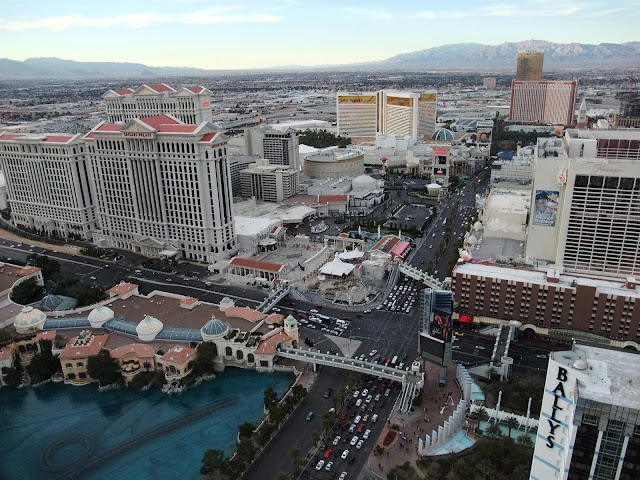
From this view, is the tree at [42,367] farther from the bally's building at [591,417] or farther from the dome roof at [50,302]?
the bally's building at [591,417]

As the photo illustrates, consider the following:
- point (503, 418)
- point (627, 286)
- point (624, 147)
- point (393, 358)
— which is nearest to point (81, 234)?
point (393, 358)

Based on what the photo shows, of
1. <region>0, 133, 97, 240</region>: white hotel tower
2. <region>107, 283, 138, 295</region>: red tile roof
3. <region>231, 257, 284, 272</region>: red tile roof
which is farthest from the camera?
<region>0, 133, 97, 240</region>: white hotel tower

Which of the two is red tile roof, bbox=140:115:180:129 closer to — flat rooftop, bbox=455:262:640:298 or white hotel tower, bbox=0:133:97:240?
white hotel tower, bbox=0:133:97:240

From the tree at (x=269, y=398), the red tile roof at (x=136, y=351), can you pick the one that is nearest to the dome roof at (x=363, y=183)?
the red tile roof at (x=136, y=351)

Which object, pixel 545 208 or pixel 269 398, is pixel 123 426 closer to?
pixel 269 398

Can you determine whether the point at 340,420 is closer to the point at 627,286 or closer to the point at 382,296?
the point at 382,296

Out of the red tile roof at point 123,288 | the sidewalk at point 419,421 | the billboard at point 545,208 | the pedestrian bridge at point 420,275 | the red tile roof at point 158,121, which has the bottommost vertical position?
the sidewalk at point 419,421

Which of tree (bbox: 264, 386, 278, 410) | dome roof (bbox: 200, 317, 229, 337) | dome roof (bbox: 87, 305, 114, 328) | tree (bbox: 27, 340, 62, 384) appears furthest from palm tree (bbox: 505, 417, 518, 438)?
tree (bbox: 27, 340, 62, 384)
